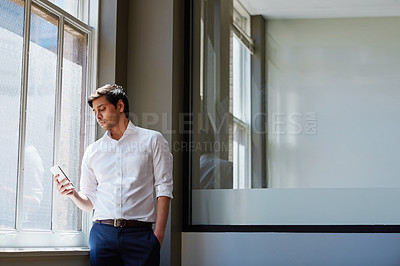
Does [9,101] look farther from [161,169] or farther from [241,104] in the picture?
[241,104]

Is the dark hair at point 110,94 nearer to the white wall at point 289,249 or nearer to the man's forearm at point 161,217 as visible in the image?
the man's forearm at point 161,217

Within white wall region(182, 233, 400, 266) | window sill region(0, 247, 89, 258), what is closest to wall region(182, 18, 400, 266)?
white wall region(182, 233, 400, 266)

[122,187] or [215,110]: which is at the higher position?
[215,110]

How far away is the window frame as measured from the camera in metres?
3.79

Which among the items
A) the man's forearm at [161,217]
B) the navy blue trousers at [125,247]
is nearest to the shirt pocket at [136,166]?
the man's forearm at [161,217]

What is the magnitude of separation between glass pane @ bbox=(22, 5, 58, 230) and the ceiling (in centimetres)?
142

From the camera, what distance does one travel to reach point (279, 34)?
4.11m

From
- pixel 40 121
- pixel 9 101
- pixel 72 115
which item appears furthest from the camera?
pixel 72 115

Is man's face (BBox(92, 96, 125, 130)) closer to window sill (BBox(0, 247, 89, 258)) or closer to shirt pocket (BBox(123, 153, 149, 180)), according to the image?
shirt pocket (BBox(123, 153, 149, 180))

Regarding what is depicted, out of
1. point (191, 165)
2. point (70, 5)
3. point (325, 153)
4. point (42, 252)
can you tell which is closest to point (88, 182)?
point (42, 252)

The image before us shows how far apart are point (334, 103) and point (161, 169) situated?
1305 mm

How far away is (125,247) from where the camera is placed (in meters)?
3.13

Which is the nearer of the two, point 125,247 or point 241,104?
point 125,247

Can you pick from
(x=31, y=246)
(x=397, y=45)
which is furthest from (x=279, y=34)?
(x=31, y=246)
